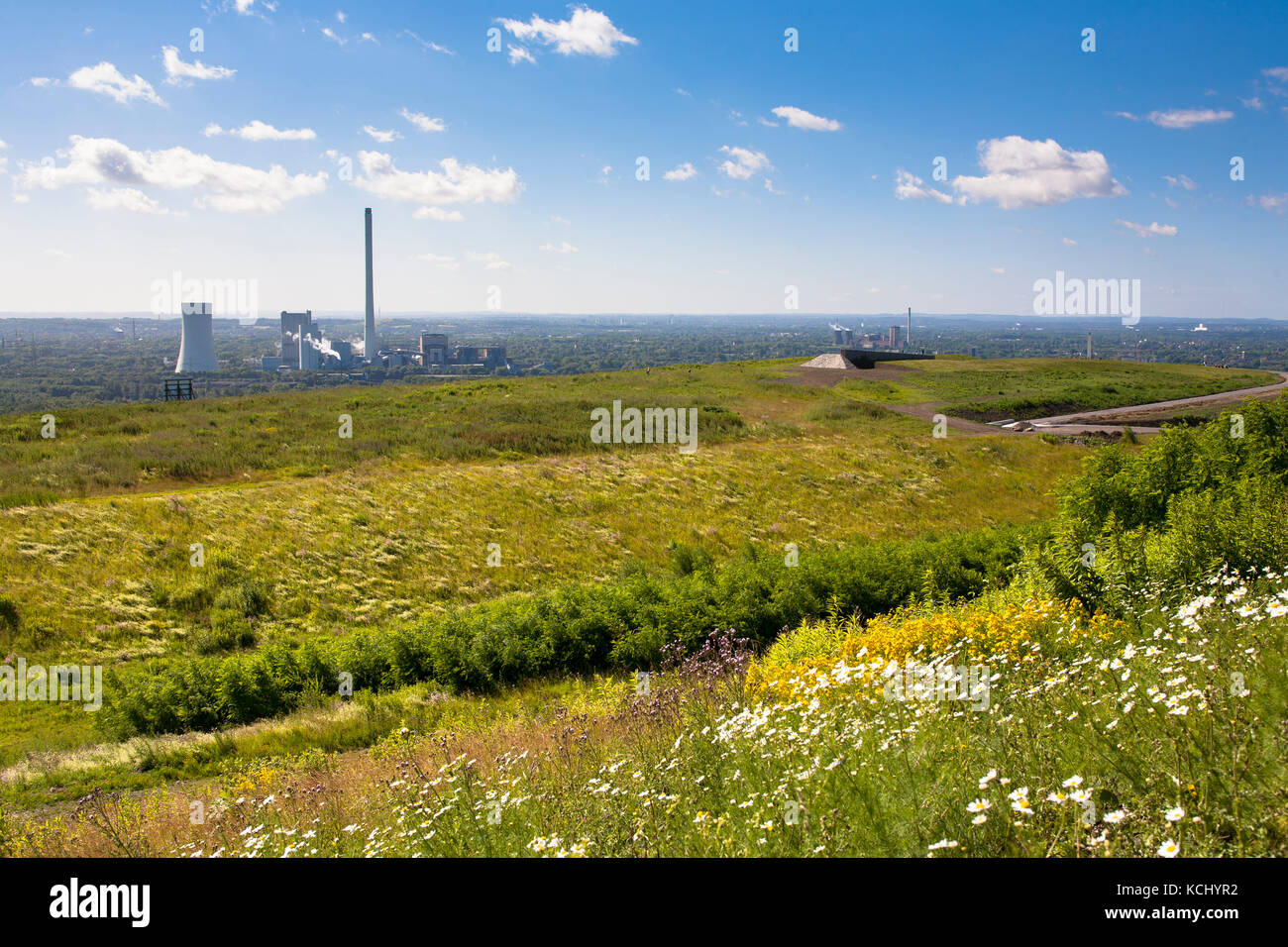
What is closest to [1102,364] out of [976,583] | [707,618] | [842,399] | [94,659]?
[842,399]

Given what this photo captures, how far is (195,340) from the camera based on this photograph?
118 metres

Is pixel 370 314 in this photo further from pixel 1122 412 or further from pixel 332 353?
pixel 1122 412

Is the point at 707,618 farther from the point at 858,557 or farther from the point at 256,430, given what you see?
the point at 256,430

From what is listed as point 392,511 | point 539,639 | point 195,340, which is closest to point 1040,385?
point 392,511

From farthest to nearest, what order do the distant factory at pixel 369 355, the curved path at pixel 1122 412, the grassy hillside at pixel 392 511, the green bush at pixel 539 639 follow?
the distant factory at pixel 369 355 → the curved path at pixel 1122 412 → the grassy hillside at pixel 392 511 → the green bush at pixel 539 639

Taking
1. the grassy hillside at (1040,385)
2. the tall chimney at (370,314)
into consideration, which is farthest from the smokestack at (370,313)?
the grassy hillside at (1040,385)

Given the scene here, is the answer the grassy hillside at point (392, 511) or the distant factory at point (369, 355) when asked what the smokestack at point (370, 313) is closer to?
the distant factory at point (369, 355)

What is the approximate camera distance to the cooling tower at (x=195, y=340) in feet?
381

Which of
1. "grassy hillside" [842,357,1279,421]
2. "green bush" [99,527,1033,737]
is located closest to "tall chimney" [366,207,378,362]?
"grassy hillside" [842,357,1279,421]

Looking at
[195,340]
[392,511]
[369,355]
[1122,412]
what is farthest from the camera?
[369,355]

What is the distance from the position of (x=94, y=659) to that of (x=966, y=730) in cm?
1644

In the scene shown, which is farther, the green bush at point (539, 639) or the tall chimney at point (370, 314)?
the tall chimney at point (370, 314)

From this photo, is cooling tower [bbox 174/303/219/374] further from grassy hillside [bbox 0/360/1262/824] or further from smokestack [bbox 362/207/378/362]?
grassy hillside [bbox 0/360/1262/824]

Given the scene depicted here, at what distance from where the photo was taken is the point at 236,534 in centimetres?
2119
